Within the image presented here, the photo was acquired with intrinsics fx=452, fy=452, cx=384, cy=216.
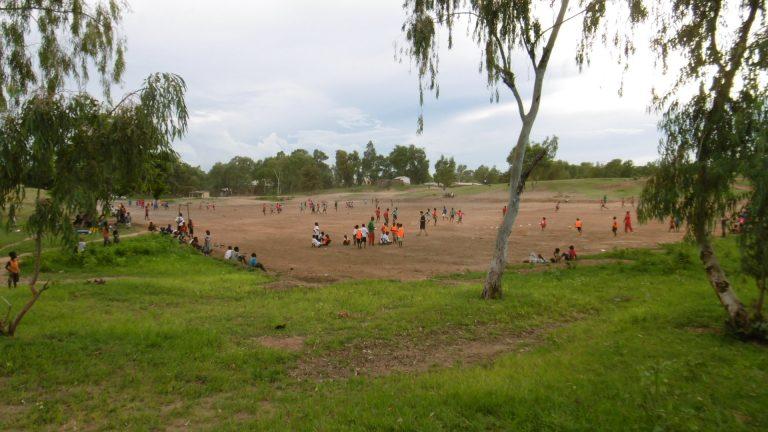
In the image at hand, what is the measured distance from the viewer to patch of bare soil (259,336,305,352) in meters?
8.12

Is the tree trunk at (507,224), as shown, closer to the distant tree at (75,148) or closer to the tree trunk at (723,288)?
the tree trunk at (723,288)

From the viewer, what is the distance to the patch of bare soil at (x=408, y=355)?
7.27m

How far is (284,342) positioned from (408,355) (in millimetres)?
2348

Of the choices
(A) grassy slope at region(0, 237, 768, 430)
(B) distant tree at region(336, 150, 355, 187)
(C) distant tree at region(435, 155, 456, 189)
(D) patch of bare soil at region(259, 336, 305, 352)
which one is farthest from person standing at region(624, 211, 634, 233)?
(B) distant tree at region(336, 150, 355, 187)

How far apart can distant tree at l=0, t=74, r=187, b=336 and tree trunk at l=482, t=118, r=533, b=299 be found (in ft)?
26.6

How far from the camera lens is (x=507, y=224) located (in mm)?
12023

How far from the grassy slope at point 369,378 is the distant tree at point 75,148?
7.48 ft

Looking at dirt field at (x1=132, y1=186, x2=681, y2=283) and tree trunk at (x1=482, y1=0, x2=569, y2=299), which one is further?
dirt field at (x1=132, y1=186, x2=681, y2=283)

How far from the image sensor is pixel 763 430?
5.05m

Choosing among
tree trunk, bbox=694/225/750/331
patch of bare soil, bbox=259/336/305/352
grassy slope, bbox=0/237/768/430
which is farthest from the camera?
tree trunk, bbox=694/225/750/331

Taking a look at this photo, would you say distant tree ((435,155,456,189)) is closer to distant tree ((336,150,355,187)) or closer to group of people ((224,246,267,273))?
distant tree ((336,150,355,187))

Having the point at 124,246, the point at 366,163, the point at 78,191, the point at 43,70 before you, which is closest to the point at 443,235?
the point at 124,246

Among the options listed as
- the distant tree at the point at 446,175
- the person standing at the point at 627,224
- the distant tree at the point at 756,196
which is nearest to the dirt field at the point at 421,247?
the person standing at the point at 627,224

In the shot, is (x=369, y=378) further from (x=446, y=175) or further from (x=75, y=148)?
(x=446, y=175)
